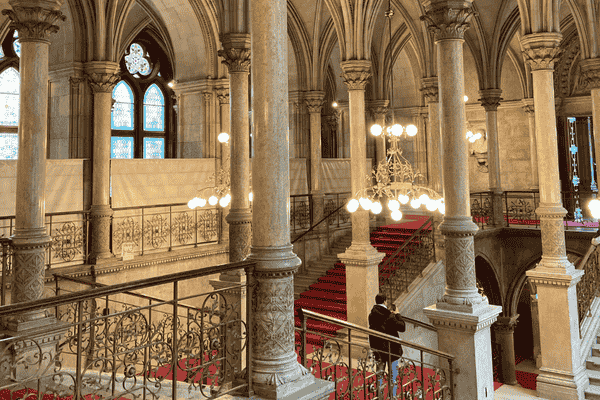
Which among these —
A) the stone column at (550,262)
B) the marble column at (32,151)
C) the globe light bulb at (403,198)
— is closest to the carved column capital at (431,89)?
the stone column at (550,262)

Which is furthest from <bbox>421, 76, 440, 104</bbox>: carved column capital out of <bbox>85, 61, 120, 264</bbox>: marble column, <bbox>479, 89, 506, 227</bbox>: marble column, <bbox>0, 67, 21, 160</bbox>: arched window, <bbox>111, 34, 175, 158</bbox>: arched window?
<bbox>0, 67, 21, 160</bbox>: arched window

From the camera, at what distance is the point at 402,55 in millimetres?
20125

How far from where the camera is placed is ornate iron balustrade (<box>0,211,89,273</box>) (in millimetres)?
10078

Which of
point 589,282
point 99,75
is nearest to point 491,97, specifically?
point 589,282

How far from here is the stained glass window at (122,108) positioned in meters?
17.5

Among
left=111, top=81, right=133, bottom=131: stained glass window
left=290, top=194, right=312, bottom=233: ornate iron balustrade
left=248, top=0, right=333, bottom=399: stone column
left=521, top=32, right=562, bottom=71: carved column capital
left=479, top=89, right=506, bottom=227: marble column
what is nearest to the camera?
left=248, top=0, right=333, bottom=399: stone column

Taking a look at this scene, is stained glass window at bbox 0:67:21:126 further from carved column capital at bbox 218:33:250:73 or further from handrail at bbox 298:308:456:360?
handrail at bbox 298:308:456:360

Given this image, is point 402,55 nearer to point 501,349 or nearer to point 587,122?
point 587,122

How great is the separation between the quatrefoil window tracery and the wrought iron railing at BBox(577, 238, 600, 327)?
14.9 metres

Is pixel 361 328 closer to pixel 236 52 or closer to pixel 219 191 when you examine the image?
pixel 236 52

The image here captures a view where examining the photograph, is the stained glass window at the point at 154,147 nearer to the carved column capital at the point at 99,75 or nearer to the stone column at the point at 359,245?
the carved column capital at the point at 99,75

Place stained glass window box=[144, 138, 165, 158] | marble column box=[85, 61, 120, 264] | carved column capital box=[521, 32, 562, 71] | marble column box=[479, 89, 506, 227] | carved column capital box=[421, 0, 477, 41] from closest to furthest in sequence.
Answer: carved column capital box=[421, 0, 477, 41], carved column capital box=[521, 32, 562, 71], marble column box=[85, 61, 120, 264], marble column box=[479, 89, 506, 227], stained glass window box=[144, 138, 165, 158]

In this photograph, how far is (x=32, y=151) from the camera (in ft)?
21.2

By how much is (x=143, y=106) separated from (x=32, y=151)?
12296 millimetres
